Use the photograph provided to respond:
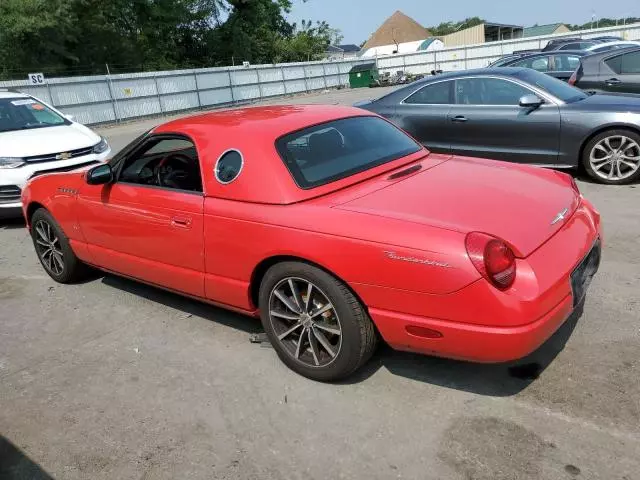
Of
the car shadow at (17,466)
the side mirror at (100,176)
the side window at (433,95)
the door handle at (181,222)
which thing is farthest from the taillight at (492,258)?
the side window at (433,95)

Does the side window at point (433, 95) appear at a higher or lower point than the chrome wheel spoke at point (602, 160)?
higher

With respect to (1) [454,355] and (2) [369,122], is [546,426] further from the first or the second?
(2) [369,122]

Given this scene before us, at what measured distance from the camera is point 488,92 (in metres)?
7.35

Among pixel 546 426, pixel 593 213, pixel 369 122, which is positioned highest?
pixel 369 122

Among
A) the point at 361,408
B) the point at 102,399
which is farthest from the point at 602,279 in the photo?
the point at 102,399

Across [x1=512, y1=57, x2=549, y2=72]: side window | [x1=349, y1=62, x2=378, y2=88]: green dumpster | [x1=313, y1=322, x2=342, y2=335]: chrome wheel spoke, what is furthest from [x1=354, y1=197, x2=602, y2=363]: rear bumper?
[x1=349, y1=62, x2=378, y2=88]: green dumpster

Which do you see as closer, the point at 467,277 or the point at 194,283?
the point at 467,277

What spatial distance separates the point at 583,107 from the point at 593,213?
394cm

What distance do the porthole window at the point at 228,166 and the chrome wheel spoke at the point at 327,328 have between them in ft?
3.34

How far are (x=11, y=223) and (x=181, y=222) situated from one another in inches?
210

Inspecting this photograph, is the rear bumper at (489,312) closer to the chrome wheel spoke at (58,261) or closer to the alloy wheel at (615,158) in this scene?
the chrome wheel spoke at (58,261)

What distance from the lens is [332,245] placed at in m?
2.85

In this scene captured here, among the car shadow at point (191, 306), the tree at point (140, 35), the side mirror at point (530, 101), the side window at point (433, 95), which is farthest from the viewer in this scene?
the tree at point (140, 35)

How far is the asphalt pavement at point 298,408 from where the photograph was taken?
8.24ft
